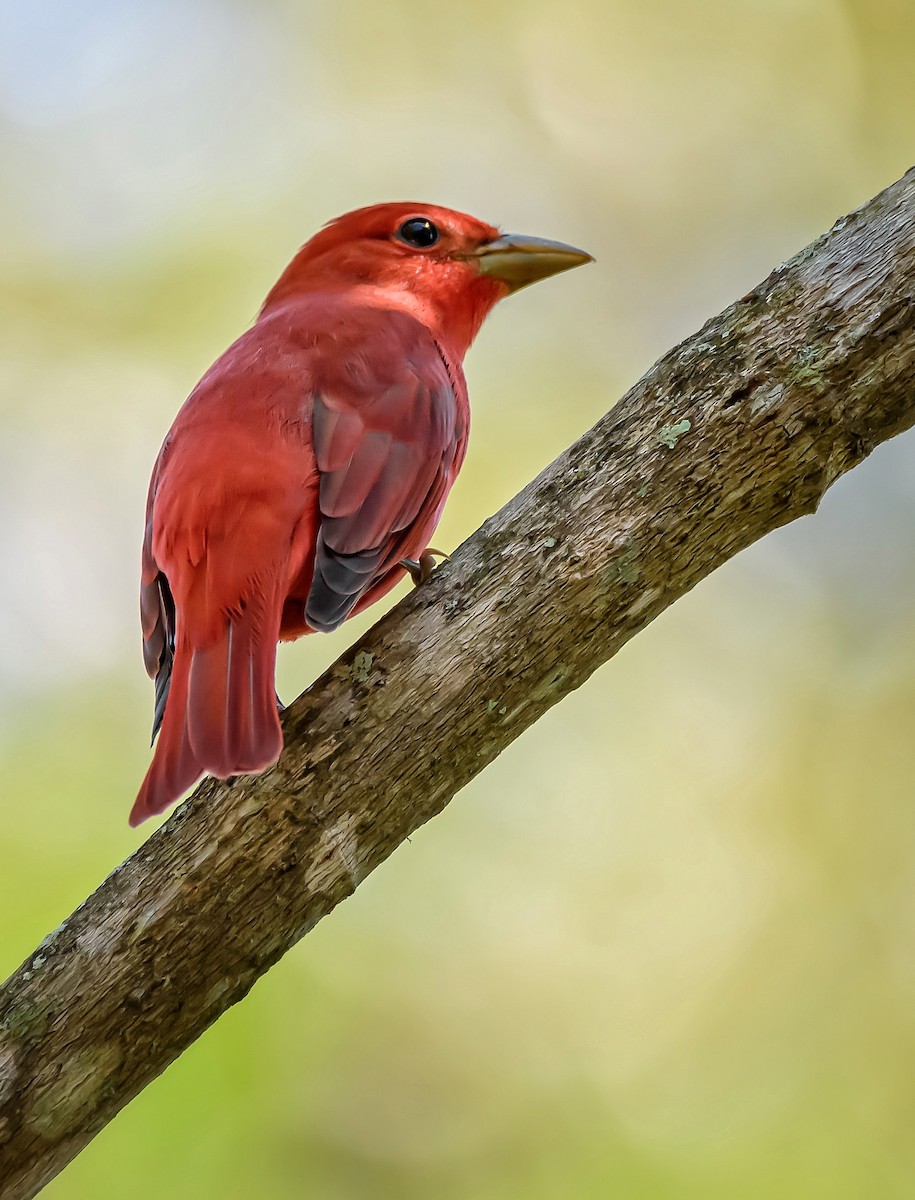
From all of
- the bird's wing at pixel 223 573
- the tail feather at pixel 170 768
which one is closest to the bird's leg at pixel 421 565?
the bird's wing at pixel 223 573

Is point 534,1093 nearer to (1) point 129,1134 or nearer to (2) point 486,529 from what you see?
(1) point 129,1134

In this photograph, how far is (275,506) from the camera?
258 cm

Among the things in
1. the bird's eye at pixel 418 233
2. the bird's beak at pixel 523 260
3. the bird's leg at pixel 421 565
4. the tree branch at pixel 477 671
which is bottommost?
the tree branch at pixel 477 671

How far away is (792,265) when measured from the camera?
2223 mm

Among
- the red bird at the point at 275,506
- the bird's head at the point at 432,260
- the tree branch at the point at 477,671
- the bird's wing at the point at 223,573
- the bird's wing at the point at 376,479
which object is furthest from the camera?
the bird's head at the point at 432,260

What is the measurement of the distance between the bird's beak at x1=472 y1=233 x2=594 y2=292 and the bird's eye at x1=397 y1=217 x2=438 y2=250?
14 centimetres

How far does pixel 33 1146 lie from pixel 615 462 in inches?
56.1

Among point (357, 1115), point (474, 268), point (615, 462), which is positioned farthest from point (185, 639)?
point (357, 1115)

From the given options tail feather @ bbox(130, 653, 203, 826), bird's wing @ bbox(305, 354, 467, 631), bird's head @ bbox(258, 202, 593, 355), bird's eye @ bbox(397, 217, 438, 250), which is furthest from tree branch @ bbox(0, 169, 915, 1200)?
bird's eye @ bbox(397, 217, 438, 250)

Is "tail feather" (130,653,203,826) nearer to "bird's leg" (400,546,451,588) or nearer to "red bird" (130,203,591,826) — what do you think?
"red bird" (130,203,591,826)

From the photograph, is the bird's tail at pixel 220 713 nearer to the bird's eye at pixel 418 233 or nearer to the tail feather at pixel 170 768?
the tail feather at pixel 170 768

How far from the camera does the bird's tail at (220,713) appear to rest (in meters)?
2.17

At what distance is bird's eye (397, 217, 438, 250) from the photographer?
12.6ft

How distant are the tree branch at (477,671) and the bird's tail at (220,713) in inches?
3.1
